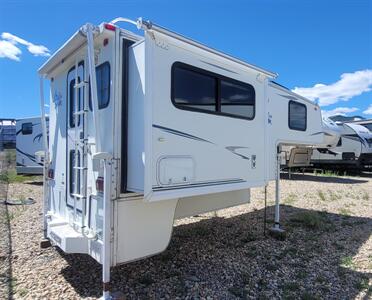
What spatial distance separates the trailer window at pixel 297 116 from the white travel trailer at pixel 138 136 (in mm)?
1829

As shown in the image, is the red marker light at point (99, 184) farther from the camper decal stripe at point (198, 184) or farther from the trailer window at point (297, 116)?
the trailer window at point (297, 116)

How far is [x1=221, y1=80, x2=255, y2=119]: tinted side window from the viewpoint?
13.8 feet

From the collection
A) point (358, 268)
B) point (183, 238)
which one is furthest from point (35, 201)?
point (358, 268)

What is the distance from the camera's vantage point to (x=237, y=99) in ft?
14.4

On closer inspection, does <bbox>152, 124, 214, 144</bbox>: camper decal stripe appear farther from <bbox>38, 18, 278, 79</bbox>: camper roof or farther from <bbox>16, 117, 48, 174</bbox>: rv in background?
<bbox>16, 117, 48, 174</bbox>: rv in background

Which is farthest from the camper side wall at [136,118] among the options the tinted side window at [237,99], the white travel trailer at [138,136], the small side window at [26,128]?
the small side window at [26,128]

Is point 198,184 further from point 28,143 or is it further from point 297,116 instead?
point 28,143

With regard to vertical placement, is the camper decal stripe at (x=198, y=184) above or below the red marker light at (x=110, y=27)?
below

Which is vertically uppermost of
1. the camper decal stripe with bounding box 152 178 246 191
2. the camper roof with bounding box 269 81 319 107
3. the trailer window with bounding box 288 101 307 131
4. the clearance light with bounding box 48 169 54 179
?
the camper roof with bounding box 269 81 319 107

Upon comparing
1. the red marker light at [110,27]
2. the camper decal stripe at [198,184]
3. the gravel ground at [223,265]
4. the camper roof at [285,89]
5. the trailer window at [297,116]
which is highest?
the red marker light at [110,27]

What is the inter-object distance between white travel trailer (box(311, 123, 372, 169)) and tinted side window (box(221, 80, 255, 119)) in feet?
40.8

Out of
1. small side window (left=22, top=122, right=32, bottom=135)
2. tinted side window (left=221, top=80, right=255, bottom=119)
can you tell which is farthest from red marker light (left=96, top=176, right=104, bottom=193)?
small side window (left=22, top=122, right=32, bottom=135)

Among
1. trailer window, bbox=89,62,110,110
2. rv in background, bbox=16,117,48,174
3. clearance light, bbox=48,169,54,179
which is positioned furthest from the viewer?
rv in background, bbox=16,117,48,174

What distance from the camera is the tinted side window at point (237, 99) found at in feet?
13.8
